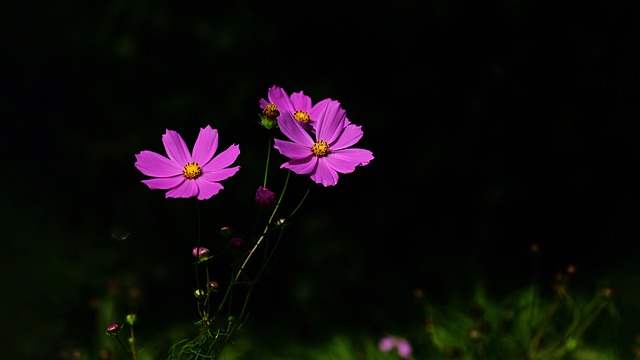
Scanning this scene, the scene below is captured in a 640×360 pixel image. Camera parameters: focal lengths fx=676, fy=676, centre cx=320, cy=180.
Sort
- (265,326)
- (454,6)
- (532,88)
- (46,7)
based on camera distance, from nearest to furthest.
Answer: (454,6), (532,88), (265,326), (46,7)

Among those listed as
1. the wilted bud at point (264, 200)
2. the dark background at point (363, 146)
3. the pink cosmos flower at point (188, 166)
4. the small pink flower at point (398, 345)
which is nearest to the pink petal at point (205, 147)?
the pink cosmos flower at point (188, 166)

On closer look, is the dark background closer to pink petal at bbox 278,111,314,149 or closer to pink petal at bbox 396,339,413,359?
pink petal at bbox 396,339,413,359

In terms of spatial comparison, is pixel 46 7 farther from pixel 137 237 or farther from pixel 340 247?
pixel 340 247

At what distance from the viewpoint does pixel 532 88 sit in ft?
6.63

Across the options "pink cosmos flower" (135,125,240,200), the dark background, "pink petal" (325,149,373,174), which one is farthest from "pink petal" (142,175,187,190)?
the dark background

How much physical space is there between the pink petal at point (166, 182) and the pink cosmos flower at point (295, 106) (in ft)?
0.53

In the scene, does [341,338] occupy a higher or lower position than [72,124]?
lower

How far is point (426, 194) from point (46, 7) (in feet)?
5.35

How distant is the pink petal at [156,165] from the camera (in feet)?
2.97

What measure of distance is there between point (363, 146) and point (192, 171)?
1.02 meters

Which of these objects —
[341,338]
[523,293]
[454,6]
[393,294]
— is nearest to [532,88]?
[454,6]

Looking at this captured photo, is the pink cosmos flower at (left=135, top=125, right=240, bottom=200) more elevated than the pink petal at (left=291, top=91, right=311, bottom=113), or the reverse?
the pink petal at (left=291, top=91, right=311, bottom=113)

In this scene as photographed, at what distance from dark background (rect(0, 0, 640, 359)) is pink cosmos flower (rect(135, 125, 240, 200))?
2.88ft

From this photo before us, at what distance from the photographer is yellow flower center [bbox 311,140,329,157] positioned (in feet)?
3.10
